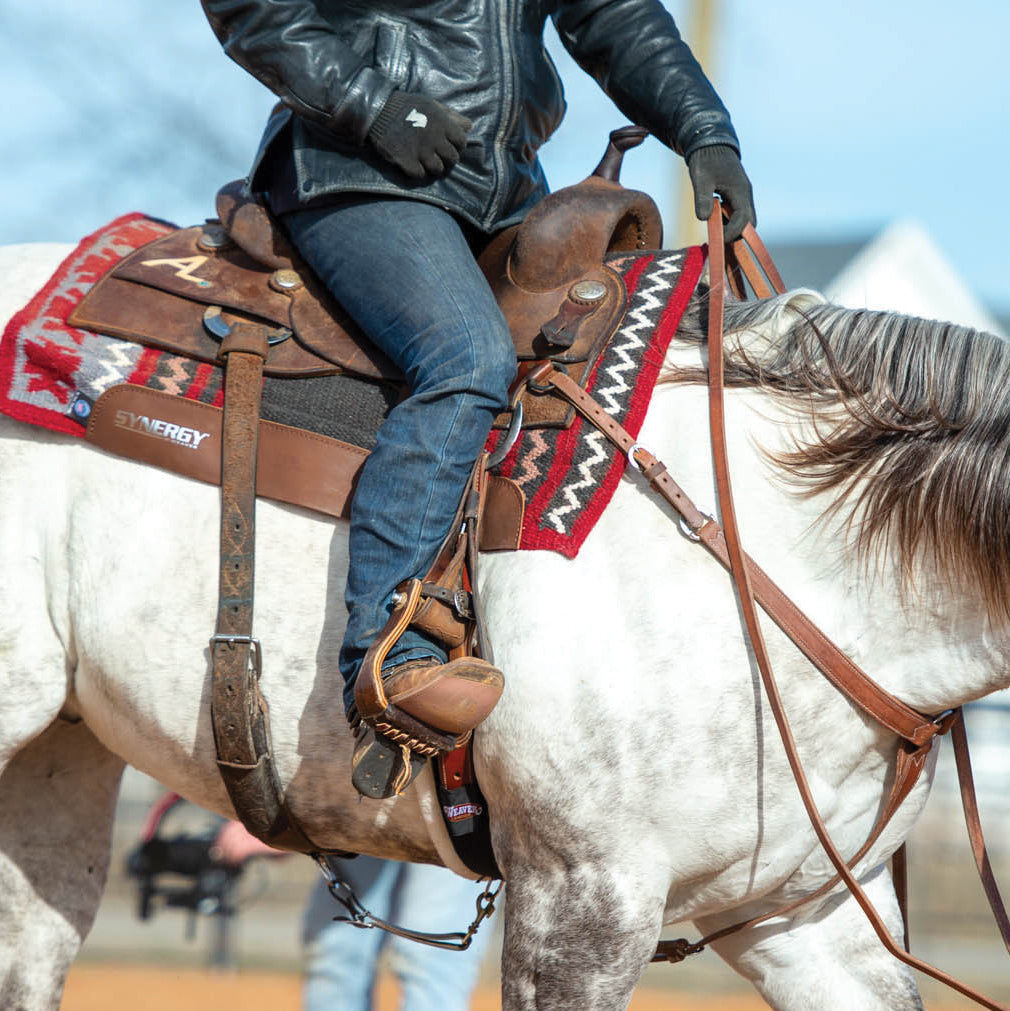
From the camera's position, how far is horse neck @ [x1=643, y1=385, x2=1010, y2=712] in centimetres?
253

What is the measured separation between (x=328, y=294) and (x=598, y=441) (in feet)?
2.48

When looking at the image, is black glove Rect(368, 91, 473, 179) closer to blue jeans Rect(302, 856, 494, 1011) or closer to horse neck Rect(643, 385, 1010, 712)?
horse neck Rect(643, 385, 1010, 712)

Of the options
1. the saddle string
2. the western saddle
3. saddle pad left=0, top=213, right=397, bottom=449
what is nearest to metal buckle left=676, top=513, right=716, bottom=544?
the western saddle

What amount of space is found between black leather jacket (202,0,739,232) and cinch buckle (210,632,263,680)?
3.10 feet

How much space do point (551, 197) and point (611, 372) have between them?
440 millimetres

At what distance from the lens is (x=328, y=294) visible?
2926 millimetres

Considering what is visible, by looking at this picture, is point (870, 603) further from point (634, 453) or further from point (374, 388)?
point (374, 388)

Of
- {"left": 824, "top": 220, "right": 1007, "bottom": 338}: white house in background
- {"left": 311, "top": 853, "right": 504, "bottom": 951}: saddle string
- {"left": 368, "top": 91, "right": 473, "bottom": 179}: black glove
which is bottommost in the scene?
{"left": 311, "top": 853, "right": 504, "bottom": 951}: saddle string

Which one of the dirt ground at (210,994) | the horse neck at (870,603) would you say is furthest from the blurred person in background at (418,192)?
the dirt ground at (210,994)

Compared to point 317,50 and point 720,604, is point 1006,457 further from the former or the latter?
point 317,50

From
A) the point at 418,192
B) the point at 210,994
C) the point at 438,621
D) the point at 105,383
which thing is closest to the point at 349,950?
the point at 438,621

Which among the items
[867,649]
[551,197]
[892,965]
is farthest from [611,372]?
[892,965]

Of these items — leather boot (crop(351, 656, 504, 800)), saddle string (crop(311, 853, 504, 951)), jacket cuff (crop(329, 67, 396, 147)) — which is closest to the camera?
leather boot (crop(351, 656, 504, 800))

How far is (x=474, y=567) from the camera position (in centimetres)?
257
